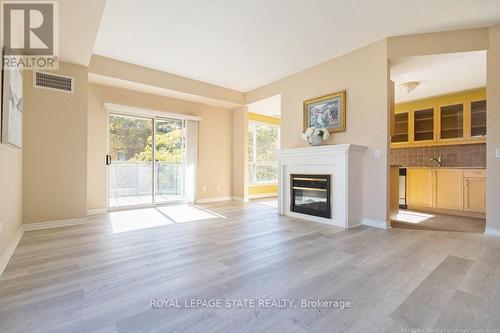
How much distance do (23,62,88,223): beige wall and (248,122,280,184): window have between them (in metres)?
4.26

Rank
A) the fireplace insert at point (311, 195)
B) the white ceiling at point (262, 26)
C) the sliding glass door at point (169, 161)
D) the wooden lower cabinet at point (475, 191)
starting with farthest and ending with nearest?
the sliding glass door at point (169, 161), the wooden lower cabinet at point (475, 191), the fireplace insert at point (311, 195), the white ceiling at point (262, 26)

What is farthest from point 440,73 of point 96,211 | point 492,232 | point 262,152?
point 96,211

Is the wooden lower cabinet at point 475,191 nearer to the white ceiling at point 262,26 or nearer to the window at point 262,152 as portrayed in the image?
the white ceiling at point 262,26

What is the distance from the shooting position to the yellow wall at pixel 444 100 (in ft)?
16.0

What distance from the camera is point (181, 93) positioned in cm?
510

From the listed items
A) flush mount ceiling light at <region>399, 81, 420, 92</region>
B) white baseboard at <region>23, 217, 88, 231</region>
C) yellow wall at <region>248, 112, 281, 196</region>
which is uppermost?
flush mount ceiling light at <region>399, 81, 420, 92</region>

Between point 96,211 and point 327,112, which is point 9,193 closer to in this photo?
point 96,211

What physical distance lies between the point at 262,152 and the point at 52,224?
5221 mm

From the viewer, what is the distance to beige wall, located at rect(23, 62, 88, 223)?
3.28 meters

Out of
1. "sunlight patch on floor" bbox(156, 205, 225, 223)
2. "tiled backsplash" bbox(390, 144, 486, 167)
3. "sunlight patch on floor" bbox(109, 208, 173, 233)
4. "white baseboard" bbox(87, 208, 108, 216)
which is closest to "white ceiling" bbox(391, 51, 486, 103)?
"tiled backsplash" bbox(390, 144, 486, 167)

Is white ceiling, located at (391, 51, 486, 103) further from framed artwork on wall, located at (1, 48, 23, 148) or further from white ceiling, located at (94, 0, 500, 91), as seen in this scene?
framed artwork on wall, located at (1, 48, 23, 148)

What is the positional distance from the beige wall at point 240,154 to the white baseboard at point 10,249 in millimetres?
4144

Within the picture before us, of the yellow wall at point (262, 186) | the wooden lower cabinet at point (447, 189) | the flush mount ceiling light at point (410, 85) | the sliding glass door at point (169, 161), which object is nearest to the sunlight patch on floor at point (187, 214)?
the sliding glass door at point (169, 161)

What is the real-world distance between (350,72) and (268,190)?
4.31m
